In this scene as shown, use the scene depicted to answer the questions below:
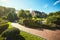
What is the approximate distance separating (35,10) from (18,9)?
90 cm


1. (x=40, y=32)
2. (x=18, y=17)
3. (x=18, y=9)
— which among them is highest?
(x=18, y=9)

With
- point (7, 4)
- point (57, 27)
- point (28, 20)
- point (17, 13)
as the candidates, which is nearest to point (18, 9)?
point (17, 13)

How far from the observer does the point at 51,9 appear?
647 cm

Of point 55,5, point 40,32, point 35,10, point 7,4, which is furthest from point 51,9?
point 7,4

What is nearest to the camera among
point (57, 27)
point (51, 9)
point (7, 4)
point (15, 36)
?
point (15, 36)

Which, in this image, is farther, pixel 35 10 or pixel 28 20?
pixel 28 20

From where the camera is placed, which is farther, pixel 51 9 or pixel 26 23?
pixel 26 23

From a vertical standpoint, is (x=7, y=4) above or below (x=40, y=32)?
above

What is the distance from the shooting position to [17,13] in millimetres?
5879

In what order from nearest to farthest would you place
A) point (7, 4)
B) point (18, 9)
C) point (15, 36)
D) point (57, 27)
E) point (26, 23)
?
point (15, 36) → point (7, 4) → point (18, 9) → point (26, 23) → point (57, 27)

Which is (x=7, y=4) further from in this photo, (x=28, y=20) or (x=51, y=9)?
(x=51, y=9)

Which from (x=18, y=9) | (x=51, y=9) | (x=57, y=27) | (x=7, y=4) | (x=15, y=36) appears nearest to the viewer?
(x=15, y=36)

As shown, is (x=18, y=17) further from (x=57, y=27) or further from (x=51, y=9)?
(x=57, y=27)

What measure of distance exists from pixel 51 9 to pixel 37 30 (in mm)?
1446
